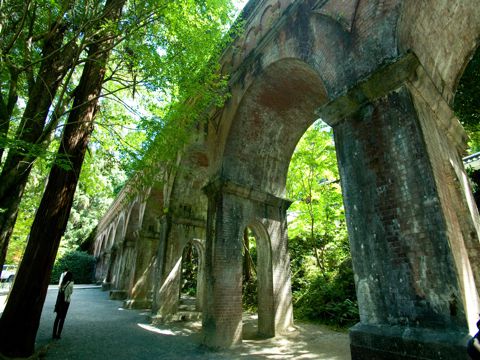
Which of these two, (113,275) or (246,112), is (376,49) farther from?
(113,275)

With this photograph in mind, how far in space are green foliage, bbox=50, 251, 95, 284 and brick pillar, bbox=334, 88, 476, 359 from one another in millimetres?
30663

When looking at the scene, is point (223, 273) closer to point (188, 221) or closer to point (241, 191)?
point (241, 191)

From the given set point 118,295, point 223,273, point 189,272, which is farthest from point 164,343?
point 189,272

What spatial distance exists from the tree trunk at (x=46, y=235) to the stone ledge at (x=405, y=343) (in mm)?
4873

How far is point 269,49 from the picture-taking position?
24.3 ft

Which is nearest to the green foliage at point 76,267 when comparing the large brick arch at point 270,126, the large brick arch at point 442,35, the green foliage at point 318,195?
the green foliage at point 318,195

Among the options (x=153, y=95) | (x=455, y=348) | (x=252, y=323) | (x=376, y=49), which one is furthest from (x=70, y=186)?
(x=252, y=323)

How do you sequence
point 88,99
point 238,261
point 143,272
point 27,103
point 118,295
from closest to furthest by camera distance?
point 27,103, point 88,99, point 238,261, point 143,272, point 118,295

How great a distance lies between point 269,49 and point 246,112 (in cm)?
187

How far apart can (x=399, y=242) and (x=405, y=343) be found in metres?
1.11

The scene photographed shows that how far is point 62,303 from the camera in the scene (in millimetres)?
6449

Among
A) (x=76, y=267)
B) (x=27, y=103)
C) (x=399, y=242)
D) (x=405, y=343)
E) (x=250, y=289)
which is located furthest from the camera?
(x=76, y=267)

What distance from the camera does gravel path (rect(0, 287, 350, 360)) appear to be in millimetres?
5812

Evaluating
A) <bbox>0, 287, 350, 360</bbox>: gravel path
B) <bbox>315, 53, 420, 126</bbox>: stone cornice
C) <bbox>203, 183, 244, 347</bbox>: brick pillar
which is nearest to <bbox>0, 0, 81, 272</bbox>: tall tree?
<bbox>0, 287, 350, 360</bbox>: gravel path
